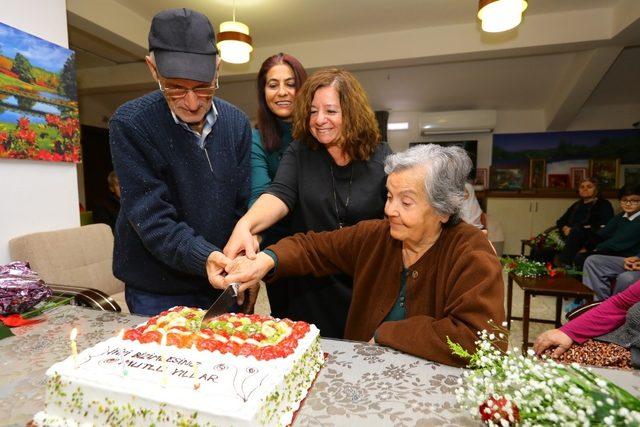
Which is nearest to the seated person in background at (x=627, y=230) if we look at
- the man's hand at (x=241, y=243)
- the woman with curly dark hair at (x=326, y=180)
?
the woman with curly dark hair at (x=326, y=180)

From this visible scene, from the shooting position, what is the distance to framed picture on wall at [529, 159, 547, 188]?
7.98 meters

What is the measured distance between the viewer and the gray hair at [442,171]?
1.38 meters

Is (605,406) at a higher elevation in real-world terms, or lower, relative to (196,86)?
lower

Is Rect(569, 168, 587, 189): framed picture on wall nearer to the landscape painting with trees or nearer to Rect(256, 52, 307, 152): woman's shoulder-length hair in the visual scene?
the landscape painting with trees

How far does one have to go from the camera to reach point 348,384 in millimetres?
1058

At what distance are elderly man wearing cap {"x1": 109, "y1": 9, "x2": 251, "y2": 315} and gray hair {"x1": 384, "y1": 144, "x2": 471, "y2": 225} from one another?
718 millimetres

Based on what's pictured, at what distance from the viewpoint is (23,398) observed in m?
0.99

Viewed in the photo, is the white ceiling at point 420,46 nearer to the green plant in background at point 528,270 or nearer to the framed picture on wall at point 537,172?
the framed picture on wall at point 537,172

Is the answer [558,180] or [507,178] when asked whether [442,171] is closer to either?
[507,178]

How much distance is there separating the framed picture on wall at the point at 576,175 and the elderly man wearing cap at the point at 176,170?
8264 mm

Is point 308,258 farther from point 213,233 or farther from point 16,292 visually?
point 16,292

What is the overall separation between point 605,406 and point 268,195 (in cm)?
132

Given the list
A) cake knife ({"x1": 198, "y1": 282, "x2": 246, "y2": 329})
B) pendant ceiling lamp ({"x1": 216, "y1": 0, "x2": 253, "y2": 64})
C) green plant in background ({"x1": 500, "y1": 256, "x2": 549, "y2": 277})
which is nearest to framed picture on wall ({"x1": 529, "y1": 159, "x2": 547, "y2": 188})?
green plant in background ({"x1": 500, "y1": 256, "x2": 549, "y2": 277})

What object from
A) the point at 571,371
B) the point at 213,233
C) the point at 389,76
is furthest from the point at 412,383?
the point at 389,76
